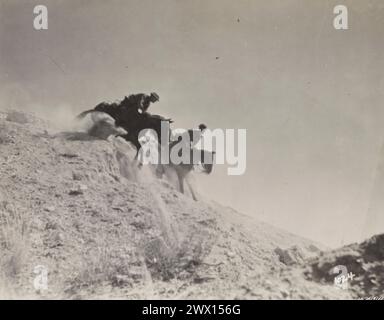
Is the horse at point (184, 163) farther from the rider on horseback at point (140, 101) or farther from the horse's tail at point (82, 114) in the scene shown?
the horse's tail at point (82, 114)

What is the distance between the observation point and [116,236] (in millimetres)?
9367

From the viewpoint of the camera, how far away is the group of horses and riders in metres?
12.2

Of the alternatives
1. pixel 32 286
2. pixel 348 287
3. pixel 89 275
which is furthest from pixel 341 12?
pixel 32 286

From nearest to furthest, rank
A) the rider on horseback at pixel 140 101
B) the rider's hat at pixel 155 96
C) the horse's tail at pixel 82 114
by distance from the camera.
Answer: the rider's hat at pixel 155 96 < the rider on horseback at pixel 140 101 < the horse's tail at pixel 82 114

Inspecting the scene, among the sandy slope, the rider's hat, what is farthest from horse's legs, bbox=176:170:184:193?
the rider's hat

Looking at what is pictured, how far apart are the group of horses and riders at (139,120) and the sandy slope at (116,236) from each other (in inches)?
22.6

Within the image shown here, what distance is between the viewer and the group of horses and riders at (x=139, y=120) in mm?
12203

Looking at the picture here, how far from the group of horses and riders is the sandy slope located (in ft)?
1.88

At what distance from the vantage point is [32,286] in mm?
8023

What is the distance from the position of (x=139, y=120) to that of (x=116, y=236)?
4.18 m

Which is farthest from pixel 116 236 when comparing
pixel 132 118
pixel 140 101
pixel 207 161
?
pixel 140 101

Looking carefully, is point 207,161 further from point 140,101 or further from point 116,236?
point 116,236

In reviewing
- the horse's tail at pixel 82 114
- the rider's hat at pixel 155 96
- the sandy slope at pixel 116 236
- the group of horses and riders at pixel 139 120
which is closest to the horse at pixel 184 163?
the group of horses and riders at pixel 139 120

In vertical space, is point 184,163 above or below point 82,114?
below
